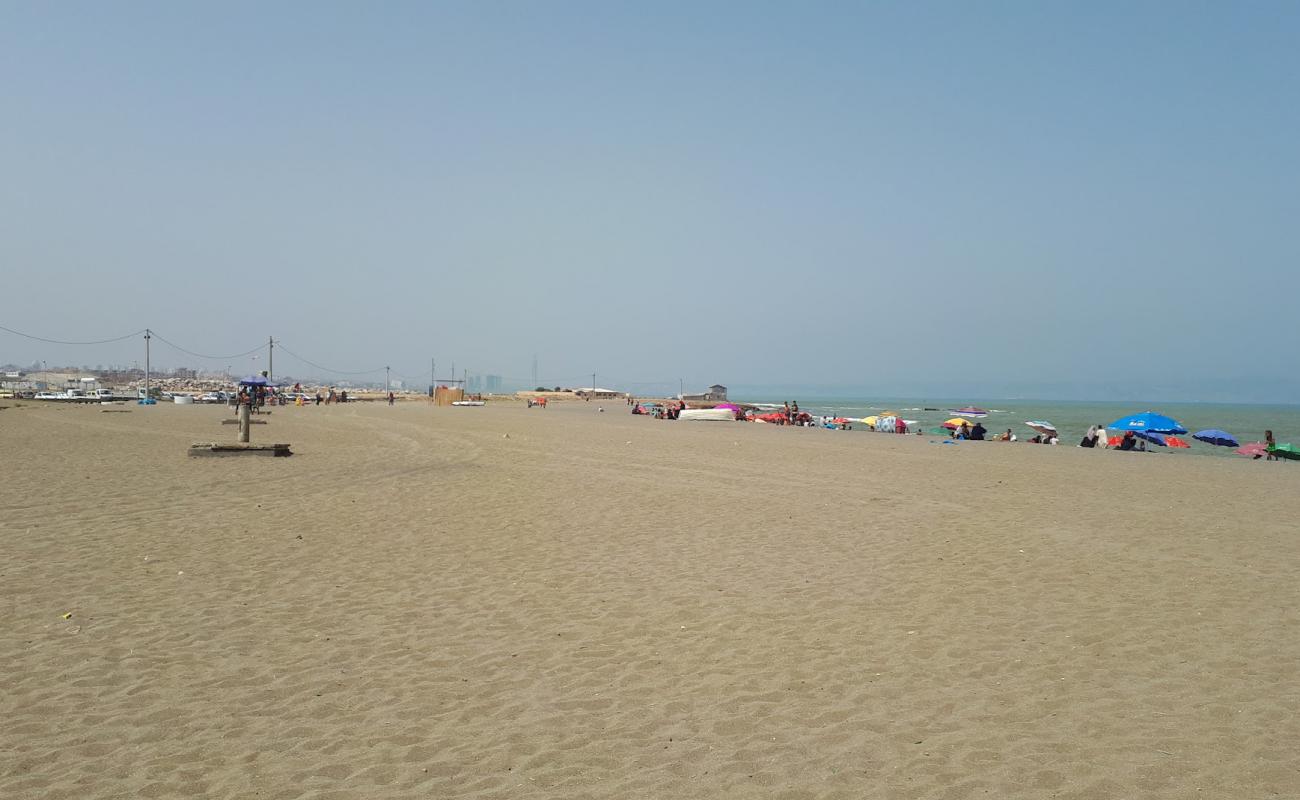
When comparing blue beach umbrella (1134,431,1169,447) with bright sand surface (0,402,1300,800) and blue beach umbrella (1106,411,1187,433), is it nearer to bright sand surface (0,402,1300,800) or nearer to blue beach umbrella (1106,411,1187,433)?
blue beach umbrella (1106,411,1187,433)

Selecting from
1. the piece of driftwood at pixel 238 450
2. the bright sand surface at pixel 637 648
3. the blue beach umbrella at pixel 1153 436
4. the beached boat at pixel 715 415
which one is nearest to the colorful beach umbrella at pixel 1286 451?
the blue beach umbrella at pixel 1153 436

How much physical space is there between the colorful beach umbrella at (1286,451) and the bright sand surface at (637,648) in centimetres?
1875

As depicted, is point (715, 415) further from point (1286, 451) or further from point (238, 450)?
point (238, 450)

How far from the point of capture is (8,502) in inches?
438

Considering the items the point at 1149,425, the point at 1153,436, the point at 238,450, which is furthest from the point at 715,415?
the point at 238,450

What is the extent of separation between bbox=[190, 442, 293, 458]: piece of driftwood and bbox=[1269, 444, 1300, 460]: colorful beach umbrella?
102 feet

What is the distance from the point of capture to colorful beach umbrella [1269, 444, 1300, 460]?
89.9 feet

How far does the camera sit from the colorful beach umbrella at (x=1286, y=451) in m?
27.4

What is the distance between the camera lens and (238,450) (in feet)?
61.7

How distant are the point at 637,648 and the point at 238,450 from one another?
640 inches

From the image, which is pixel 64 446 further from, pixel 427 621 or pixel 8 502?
pixel 427 621

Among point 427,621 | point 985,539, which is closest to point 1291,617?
point 985,539

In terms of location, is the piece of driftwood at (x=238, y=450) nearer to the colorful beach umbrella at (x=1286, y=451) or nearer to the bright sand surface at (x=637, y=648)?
the bright sand surface at (x=637, y=648)

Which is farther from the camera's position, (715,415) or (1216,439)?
(715,415)
